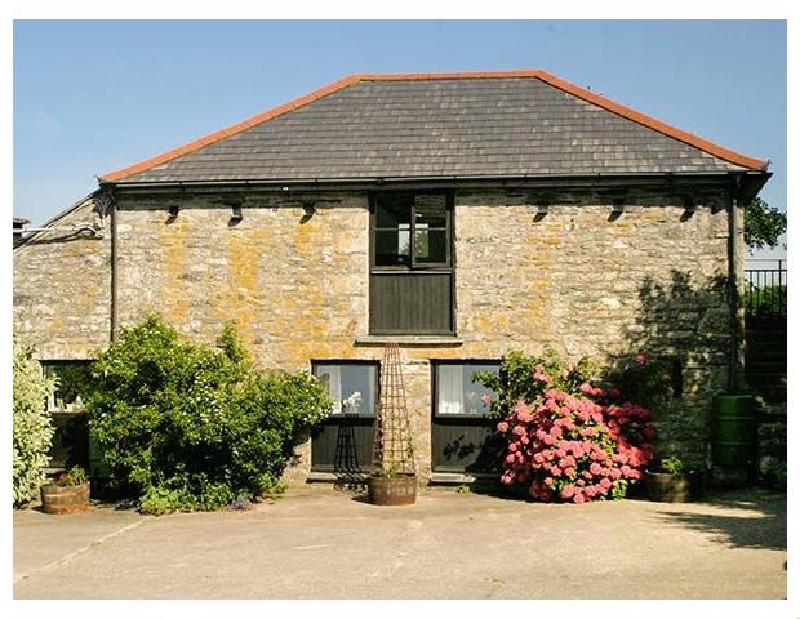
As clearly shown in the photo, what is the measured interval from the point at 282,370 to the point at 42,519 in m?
4.51

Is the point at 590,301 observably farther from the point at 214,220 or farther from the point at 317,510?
the point at 214,220

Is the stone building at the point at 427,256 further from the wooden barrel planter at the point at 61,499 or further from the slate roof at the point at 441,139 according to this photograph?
the wooden barrel planter at the point at 61,499

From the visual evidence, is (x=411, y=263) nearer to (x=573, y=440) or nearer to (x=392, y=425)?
(x=392, y=425)

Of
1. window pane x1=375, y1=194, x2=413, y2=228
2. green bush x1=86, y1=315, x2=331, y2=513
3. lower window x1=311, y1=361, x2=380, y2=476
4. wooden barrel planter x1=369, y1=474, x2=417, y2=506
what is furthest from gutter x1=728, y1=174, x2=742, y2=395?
green bush x1=86, y1=315, x2=331, y2=513

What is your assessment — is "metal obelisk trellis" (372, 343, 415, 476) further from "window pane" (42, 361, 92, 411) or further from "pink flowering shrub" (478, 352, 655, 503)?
"window pane" (42, 361, 92, 411)

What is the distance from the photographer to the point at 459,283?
1559 cm

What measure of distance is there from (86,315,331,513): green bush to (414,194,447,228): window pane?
3685 mm

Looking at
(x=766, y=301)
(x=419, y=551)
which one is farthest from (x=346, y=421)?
(x=766, y=301)

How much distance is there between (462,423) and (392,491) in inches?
82.4

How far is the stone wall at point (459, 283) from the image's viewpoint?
15.2 m

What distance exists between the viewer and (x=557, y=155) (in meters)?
15.6

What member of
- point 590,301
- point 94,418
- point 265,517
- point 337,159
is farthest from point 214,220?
point 590,301

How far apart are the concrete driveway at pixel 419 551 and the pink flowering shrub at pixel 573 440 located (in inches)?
15.3

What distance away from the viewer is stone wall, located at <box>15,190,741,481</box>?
1516 cm
